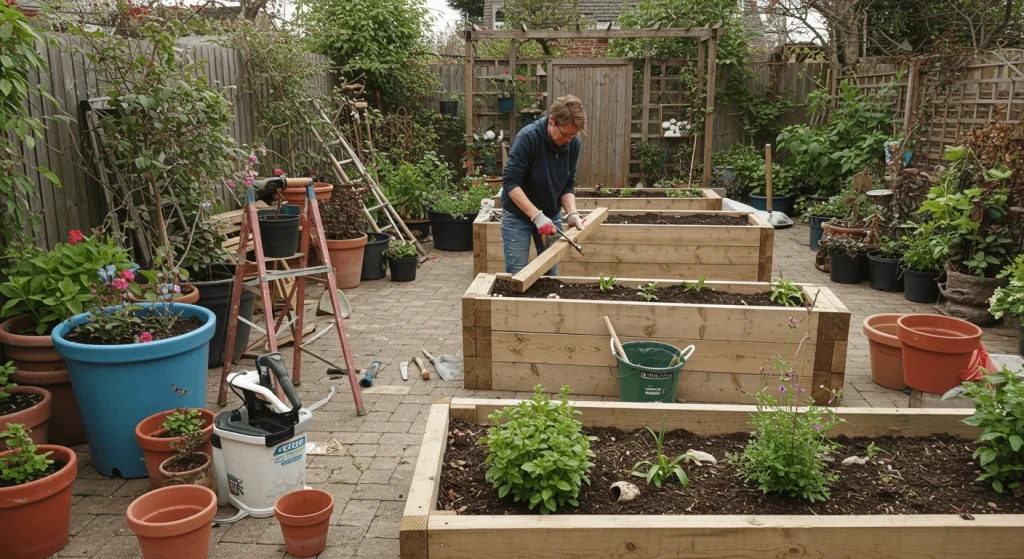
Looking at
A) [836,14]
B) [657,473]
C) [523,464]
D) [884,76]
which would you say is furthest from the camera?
[836,14]

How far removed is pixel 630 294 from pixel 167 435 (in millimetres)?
2684

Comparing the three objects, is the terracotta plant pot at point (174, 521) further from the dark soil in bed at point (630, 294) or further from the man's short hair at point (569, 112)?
the man's short hair at point (569, 112)

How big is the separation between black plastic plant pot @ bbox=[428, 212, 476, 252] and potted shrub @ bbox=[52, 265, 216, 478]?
530cm

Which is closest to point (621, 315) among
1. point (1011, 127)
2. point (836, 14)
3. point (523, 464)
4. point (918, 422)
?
point (918, 422)

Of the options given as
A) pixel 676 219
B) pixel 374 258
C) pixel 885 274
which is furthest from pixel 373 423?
pixel 885 274

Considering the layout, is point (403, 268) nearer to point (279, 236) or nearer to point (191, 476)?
point (279, 236)

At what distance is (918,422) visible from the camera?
2.95 metres

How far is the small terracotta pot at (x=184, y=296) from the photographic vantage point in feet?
12.5

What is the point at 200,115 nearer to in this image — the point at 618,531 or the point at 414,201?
the point at 618,531

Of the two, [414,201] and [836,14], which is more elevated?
[836,14]

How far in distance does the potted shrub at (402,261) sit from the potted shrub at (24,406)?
161 inches

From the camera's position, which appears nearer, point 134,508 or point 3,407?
point 134,508

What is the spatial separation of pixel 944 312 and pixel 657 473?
15.2 feet

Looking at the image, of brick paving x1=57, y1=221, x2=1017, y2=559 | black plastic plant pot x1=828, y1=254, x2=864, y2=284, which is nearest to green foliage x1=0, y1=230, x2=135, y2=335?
brick paving x1=57, y1=221, x2=1017, y2=559
